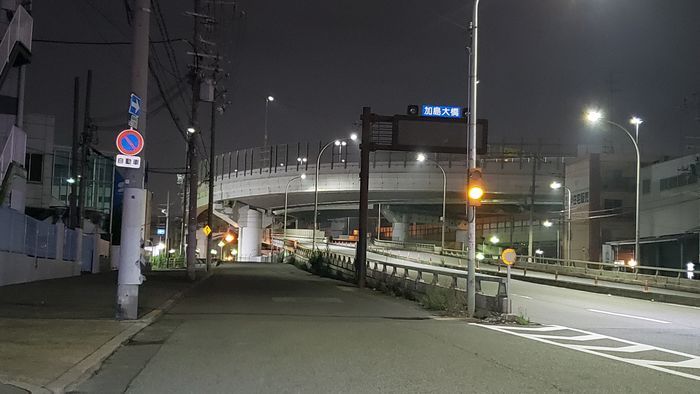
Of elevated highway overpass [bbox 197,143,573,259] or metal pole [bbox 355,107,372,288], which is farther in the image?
elevated highway overpass [bbox 197,143,573,259]

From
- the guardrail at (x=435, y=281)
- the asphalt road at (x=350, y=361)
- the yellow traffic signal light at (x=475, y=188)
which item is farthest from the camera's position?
the yellow traffic signal light at (x=475, y=188)

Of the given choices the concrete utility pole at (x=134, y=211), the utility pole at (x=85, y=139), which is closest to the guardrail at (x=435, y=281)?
the concrete utility pole at (x=134, y=211)

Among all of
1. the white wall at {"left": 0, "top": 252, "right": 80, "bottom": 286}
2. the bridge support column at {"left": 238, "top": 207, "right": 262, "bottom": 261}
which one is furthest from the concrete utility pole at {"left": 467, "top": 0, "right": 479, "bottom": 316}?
the bridge support column at {"left": 238, "top": 207, "right": 262, "bottom": 261}

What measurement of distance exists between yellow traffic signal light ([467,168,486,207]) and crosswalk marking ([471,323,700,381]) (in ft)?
11.0

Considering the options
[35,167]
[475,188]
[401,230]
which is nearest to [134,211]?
[475,188]

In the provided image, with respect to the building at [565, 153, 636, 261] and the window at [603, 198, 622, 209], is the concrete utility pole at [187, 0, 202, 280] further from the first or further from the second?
the window at [603, 198, 622, 209]

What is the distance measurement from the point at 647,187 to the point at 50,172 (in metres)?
55.3

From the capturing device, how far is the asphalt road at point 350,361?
7.97 m

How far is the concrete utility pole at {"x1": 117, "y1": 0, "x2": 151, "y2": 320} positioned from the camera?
1346 cm

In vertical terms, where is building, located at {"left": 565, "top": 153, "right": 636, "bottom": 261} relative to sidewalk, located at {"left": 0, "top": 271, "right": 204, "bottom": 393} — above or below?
above

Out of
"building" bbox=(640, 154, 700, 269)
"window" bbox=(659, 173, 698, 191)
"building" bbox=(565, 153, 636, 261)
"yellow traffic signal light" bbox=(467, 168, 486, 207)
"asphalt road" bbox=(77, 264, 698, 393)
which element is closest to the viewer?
"asphalt road" bbox=(77, 264, 698, 393)

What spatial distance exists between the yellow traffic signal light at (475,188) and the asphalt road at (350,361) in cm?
329

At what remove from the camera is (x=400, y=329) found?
13852 mm

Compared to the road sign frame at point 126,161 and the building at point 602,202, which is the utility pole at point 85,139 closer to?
the road sign frame at point 126,161
